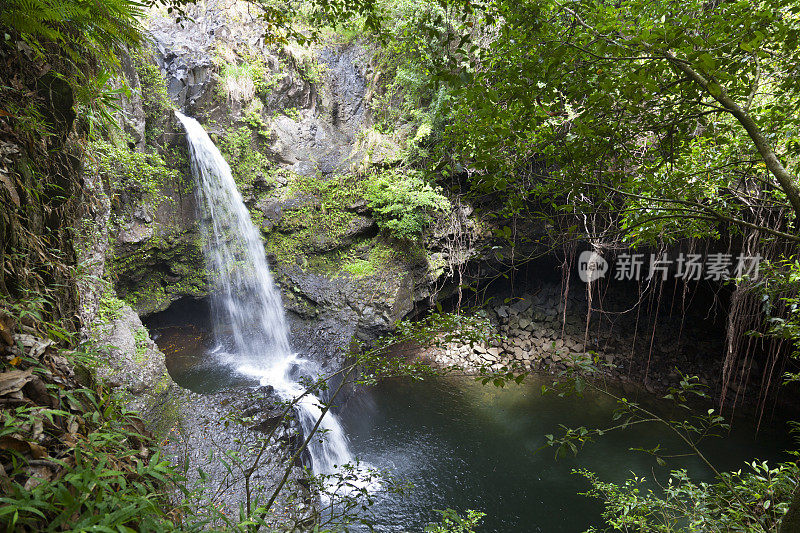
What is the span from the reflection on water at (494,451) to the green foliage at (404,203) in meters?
3.65

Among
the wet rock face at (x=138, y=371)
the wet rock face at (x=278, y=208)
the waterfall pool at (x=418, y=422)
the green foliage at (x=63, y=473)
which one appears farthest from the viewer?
the wet rock face at (x=278, y=208)

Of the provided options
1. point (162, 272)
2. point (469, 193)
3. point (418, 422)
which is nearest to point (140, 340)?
point (162, 272)

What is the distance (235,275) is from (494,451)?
23.3 feet

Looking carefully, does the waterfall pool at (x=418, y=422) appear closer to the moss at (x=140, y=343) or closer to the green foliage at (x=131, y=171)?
the green foliage at (x=131, y=171)

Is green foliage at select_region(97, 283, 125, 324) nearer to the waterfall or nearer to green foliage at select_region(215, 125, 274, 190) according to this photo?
the waterfall

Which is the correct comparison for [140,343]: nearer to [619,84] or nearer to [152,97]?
[152,97]

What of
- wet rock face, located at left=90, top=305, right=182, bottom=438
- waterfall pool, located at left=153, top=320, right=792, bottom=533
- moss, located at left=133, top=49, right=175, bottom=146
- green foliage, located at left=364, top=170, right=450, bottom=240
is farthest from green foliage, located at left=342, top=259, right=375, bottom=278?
moss, located at left=133, top=49, right=175, bottom=146

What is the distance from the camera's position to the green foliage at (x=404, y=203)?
7910mm

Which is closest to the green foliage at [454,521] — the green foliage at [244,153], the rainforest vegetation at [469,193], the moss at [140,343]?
the rainforest vegetation at [469,193]

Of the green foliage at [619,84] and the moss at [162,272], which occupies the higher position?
the green foliage at [619,84]

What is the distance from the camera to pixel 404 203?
8094mm

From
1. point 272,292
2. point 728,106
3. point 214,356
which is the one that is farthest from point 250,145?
point 728,106

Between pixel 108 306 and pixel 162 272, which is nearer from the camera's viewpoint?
pixel 108 306

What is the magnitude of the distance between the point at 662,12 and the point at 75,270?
388 cm
